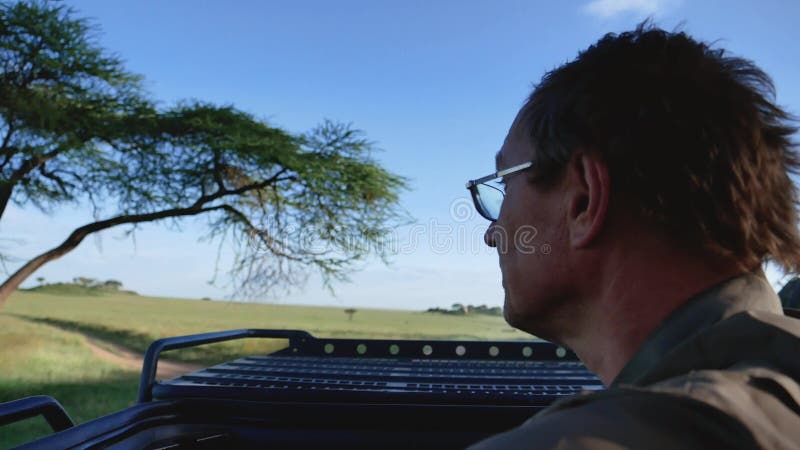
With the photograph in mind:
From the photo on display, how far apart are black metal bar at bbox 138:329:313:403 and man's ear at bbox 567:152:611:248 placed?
1.11 m

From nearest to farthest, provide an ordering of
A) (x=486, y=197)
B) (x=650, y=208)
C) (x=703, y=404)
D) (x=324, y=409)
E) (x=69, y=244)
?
(x=703, y=404)
(x=650, y=208)
(x=486, y=197)
(x=324, y=409)
(x=69, y=244)

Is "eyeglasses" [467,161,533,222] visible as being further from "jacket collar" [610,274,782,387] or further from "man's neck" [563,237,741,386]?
"jacket collar" [610,274,782,387]

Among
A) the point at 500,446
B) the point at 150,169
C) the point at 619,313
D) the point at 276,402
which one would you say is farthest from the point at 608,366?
the point at 150,169

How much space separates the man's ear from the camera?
2.54 feet

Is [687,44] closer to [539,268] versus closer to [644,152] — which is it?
[644,152]

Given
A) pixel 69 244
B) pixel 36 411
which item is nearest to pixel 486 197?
pixel 36 411

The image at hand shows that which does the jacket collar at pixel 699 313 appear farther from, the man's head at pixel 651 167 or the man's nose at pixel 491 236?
the man's nose at pixel 491 236

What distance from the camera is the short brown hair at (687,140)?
0.77m

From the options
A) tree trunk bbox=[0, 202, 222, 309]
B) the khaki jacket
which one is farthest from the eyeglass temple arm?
tree trunk bbox=[0, 202, 222, 309]

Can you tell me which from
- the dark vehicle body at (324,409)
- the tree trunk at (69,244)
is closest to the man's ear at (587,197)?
the dark vehicle body at (324,409)

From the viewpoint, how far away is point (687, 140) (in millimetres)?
790

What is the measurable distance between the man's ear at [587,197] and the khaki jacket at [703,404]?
0.24 metres

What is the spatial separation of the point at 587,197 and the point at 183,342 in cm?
121

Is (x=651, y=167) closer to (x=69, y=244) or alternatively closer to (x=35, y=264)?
(x=69, y=244)
